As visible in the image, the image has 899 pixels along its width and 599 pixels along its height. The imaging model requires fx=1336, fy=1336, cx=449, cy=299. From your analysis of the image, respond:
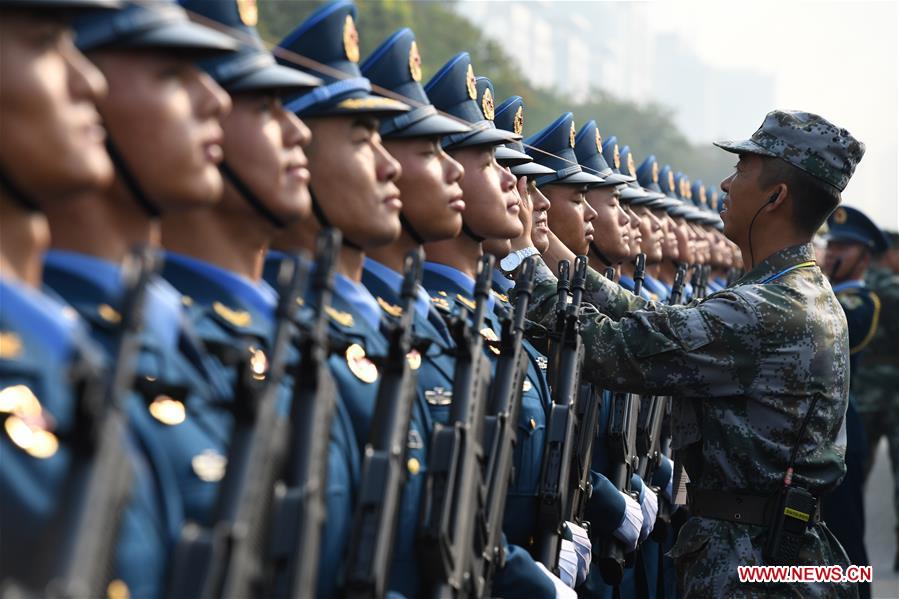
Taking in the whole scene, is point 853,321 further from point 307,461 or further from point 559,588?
point 307,461

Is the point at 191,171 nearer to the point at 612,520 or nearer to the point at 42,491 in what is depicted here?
the point at 42,491

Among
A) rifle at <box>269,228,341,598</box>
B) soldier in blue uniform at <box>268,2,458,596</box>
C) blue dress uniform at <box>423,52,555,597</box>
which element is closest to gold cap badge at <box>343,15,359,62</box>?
soldier in blue uniform at <box>268,2,458,596</box>

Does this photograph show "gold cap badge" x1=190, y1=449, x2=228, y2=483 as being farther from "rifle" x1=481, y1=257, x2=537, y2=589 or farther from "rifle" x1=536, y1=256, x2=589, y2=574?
"rifle" x1=536, y1=256, x2=589, y2=574

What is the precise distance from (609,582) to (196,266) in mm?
3305

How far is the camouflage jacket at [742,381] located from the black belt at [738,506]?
28mm

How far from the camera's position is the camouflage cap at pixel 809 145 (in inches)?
201

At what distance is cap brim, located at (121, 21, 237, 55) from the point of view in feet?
8.86

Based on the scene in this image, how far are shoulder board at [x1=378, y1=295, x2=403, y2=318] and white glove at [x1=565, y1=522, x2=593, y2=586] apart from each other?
137 centimetres

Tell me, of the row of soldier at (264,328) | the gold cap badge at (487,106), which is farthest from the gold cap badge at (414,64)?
the gold cap badge at (487,106)

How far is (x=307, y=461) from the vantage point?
8.73ft

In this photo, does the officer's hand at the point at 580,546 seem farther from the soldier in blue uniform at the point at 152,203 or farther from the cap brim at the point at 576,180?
the soldier in blue uniform at the point at 152,203

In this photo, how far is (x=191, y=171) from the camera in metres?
2.77

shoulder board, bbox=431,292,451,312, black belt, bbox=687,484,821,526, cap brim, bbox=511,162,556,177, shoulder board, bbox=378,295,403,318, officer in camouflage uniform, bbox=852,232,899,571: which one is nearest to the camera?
shoulder board, bbox=378,295,403,318

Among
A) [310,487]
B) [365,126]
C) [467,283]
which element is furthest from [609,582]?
[310,487]
